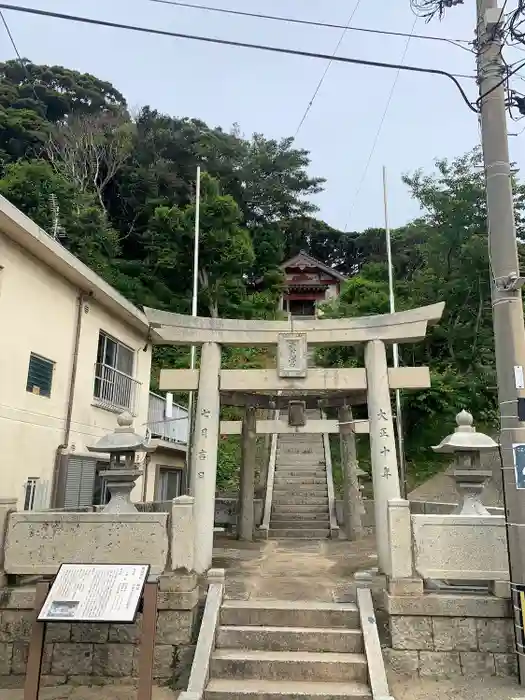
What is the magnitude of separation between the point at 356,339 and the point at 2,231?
244 inches

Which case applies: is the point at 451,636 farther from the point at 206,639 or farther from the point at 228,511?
the point at 228,511

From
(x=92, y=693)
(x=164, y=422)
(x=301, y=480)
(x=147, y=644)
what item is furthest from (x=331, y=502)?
(x=147, y=644)

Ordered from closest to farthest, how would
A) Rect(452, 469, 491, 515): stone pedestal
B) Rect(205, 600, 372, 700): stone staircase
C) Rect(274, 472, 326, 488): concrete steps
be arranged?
Rect(205, 600, 372, 700): stone staircase → Rect(452, 469, 491, 515): stone pedestal → Rect(274, 472, 326, 488): concrete steps

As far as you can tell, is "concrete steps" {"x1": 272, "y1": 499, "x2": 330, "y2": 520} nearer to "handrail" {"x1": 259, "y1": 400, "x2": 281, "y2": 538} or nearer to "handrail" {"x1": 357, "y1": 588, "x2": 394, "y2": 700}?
"handrail" {"x1": 259, "y1": 400, "x2": 281, "y2": 538}

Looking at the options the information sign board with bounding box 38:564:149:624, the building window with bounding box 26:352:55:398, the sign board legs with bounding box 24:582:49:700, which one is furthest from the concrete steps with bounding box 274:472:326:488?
the sign board legs with bounding box 24:582:49:700

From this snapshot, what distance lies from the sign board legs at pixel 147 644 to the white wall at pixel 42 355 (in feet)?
15.6

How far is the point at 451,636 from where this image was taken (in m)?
6.27

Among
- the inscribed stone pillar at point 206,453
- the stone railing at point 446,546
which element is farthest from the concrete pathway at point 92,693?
the stone railing at point 446,546

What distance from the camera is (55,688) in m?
6.04

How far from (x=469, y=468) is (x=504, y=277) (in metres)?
3.07

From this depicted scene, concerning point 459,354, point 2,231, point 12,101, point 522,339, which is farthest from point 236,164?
point 522,339

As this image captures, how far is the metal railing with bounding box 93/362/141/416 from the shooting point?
40.5ft

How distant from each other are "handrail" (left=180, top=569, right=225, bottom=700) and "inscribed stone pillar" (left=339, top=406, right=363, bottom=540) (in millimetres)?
6781

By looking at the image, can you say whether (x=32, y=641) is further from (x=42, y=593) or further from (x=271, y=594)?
(x=271, y=594)
